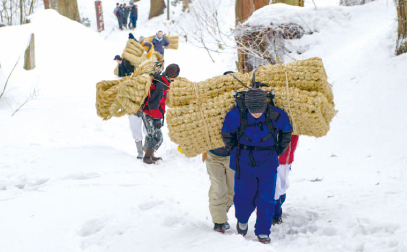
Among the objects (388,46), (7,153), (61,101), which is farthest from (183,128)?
(61,101)

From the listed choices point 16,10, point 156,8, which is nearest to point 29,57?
point 16,10

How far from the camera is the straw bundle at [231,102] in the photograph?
283 cm

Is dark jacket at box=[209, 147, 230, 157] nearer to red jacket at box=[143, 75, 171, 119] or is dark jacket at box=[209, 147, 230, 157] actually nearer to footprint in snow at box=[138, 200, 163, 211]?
footprint in snow at box=[138, 200, 163, 211]

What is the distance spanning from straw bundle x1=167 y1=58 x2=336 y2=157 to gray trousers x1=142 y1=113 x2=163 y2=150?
2.28 metres

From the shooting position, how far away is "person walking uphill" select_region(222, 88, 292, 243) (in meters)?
2.82

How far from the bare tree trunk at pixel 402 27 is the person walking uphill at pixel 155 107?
4197 mm

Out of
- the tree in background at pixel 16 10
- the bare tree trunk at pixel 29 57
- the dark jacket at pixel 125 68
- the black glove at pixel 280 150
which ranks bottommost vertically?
the black glove at pixel 280 150

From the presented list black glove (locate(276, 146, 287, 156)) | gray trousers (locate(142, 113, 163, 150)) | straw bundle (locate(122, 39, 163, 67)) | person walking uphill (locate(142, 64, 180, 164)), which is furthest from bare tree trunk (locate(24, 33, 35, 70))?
black glove (locate(276, 146, 287, 156))

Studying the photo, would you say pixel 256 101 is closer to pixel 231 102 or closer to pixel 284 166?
pixel 231 102

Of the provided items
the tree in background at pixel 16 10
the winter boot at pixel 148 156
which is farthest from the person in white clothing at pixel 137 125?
the tree in background at pixel 16 10

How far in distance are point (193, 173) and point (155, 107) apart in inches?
51.2

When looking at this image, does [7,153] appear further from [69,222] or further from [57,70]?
[57,70]

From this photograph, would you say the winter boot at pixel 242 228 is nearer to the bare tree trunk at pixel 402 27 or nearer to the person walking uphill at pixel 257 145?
the person walking uphill at pixel 257 145

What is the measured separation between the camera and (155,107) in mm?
5086
